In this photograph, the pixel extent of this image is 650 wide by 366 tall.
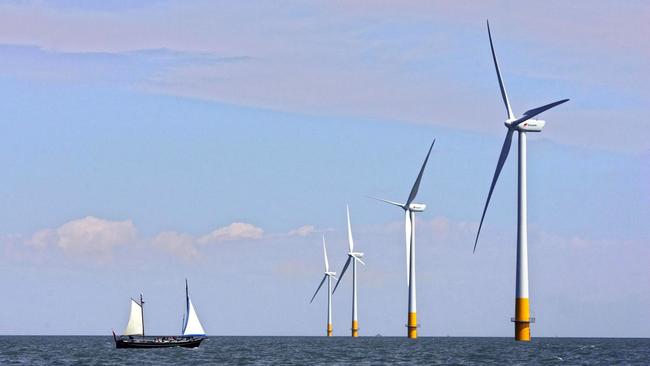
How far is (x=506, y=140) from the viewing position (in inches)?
5148

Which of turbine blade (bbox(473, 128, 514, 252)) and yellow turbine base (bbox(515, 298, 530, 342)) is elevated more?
turbine blade (bbox(473, 128, 514, 252))

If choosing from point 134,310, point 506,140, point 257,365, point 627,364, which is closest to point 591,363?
point 627,364

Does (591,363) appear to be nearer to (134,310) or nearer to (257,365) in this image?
(257,365)

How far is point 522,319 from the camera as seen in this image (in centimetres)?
12525

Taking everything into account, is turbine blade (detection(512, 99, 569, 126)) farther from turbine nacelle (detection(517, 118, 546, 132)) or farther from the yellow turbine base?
the yellow turbine base

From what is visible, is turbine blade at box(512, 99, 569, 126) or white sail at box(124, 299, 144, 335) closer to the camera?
turbine blade at box(512, 99, 569, 126)

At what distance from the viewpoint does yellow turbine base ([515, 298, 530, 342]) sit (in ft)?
407

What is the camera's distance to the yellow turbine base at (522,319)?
124 meters

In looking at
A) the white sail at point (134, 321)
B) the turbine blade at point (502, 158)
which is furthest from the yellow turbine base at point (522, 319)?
the white sail at point (134, 321)

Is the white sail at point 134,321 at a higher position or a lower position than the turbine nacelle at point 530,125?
lower

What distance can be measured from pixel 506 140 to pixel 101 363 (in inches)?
2631

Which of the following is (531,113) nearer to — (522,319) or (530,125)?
(530,125)

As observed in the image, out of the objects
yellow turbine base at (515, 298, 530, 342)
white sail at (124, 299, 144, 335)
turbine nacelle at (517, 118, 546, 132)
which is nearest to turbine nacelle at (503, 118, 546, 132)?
turbine nacelle at (517, 118, 546, 132)

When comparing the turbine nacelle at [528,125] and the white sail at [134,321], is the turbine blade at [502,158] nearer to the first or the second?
the turbine nacelle at [528,125]
